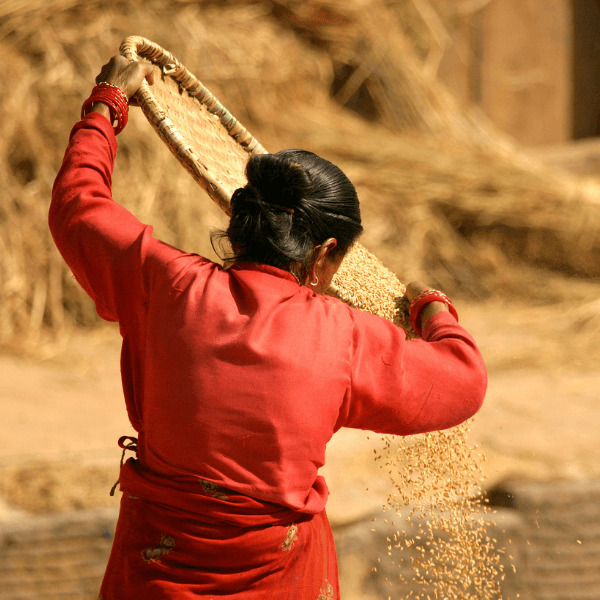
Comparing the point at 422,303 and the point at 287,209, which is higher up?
the point at 287,209

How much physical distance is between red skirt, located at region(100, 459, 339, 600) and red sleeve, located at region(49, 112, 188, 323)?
0.90ft

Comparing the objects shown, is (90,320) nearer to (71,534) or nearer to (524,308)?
(71,534)

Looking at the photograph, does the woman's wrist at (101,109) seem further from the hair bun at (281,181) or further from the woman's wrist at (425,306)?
the woman's wrist at (425,306)

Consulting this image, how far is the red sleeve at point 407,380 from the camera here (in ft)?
3.40

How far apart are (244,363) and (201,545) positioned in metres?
0.29

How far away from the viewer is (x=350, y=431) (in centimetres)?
276

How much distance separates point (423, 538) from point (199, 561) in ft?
4.62

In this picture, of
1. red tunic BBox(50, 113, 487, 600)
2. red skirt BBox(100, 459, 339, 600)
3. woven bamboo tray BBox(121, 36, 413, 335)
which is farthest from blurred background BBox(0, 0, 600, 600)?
red tunic BBox(50, 113, 487, 600)

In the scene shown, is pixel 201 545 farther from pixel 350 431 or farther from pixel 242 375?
pixel 350 431

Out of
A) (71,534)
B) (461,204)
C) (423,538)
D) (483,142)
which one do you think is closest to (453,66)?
(483,142)

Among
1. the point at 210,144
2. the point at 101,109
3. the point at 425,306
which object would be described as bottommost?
the point at 425,306

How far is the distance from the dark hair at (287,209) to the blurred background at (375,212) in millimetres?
1435

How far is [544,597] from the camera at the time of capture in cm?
245

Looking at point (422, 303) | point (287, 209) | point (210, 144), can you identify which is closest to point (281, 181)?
point (287, 209)
